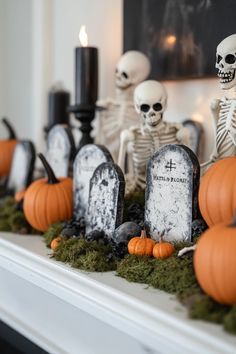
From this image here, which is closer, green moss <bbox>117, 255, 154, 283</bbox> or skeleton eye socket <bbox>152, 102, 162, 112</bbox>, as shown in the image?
green moss <bbox>117, 255, 154, 283</bbox>

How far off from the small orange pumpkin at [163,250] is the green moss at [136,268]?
0.04ft

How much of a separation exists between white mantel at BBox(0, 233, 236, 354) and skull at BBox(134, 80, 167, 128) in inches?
11.7

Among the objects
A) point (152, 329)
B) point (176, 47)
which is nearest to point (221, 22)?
point (176, 47)

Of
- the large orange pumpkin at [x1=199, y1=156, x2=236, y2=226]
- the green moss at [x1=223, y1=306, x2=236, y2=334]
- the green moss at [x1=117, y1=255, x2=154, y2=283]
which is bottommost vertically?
the green moss at [x1=117, y1=255, x2=154, y2=283]

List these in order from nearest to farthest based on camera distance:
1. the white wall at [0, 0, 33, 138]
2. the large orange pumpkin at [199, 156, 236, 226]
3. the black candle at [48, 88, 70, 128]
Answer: the large orange pumpkin at [199, 156, 236, 226], the black candle at [48, 88, 70, 128], the white wall at [0, 0, 33, 138]

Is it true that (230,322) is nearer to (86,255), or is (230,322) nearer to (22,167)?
(86,255)

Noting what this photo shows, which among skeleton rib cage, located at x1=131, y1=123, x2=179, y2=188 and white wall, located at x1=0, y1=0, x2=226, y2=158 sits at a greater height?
Result: white wall, located at x1=0, y1=0, x2=226, y2=158

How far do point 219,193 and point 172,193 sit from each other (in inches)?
3.8

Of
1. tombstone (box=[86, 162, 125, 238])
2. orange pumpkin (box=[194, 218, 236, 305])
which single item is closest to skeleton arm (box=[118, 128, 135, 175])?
tombstone (box=[86, 162, 125, 238])

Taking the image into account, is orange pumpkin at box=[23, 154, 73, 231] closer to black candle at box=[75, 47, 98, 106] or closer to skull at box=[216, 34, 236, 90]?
black candle at box=[75, 47, 98, 106]

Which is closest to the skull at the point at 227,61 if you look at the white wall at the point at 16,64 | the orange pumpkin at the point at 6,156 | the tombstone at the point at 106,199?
the tombstone at the point at 106,199

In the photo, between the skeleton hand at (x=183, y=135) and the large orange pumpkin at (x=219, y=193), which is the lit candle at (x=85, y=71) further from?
the large orange pumpkin at (x=219, y=193)

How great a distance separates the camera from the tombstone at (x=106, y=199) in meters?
0.74

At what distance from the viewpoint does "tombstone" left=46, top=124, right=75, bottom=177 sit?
1.02 m
